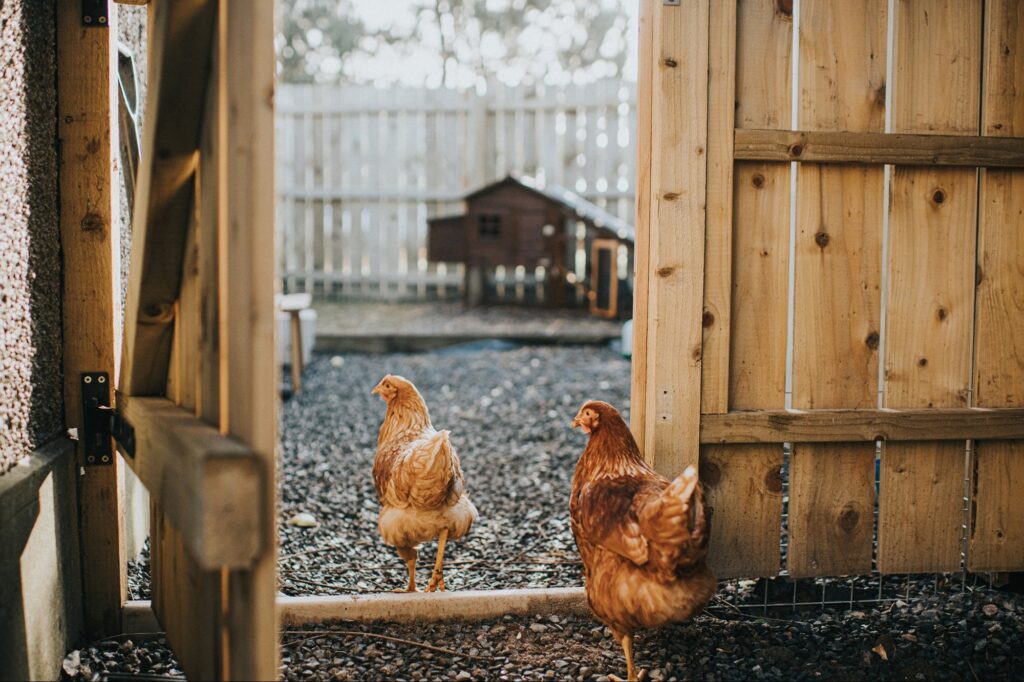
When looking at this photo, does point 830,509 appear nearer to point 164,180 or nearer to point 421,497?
point 421,497

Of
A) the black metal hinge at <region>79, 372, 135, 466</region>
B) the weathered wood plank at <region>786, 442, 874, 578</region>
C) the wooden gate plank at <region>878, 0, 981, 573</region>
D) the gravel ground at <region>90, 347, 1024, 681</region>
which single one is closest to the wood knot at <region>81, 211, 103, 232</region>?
the black metal hinge at <region>79, 372, 135, 466</region>

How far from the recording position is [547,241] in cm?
972

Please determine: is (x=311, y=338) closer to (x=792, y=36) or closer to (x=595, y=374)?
(x=595, y=374)

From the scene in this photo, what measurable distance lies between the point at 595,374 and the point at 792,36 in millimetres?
4479

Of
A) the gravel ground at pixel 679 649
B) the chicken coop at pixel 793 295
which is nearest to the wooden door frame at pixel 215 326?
the chicken coop at pixel 793 295

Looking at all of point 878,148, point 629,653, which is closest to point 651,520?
point 629,653

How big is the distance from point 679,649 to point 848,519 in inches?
25.6

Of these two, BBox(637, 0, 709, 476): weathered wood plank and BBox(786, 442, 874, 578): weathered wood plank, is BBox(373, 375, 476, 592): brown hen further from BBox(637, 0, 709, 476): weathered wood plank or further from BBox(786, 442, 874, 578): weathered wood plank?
BBox(786, 442, 874, 578): weathered wood plank

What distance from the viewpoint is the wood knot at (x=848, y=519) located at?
9.09ft

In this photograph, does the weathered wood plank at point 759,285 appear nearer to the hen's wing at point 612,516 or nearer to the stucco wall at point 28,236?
the hen's wing at point 612,516

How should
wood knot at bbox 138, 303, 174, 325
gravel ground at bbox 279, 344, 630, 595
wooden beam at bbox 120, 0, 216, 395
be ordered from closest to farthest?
wooden beam at bbox 120, 0, 216, 395 → wood knot at bbox 138, 303, 174, 325 → gravel ground at bbox 279, 344, 630, 595

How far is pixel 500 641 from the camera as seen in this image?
2.65 metres

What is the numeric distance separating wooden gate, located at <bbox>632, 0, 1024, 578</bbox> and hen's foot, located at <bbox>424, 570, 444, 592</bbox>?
85 cm

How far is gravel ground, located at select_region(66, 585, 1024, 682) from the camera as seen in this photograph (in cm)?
245
